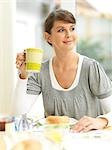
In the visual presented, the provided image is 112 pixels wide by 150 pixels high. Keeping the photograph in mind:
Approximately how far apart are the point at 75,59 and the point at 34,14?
1.80 m

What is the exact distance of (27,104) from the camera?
1.73 m

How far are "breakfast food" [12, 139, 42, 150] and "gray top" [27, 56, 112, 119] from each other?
0.70m

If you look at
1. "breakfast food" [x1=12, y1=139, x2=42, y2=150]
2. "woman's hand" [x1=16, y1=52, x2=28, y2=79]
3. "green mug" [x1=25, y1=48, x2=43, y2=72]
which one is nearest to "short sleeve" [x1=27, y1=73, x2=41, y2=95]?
"woman's hand" [x1=16, y1=52, x2=28, y2=79]

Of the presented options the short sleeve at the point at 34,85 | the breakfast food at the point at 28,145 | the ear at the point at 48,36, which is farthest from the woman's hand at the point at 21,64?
the breakfast food at the point at 28,145

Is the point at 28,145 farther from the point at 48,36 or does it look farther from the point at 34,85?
the point at 48,36

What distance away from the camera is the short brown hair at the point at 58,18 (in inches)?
65.6

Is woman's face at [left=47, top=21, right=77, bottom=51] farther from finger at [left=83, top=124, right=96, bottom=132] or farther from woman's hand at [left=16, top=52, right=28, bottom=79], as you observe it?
finger at [left=83, top=124, right=96, bottom=132]

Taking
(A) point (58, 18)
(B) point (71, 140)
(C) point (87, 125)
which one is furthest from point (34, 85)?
(B) point (71, 140)

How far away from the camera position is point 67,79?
177 centimetres

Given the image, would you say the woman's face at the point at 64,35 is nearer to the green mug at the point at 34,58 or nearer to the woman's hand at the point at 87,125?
the green mug at the point at 34,58

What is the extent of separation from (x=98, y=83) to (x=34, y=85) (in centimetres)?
39

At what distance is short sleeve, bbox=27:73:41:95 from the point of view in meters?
1.80

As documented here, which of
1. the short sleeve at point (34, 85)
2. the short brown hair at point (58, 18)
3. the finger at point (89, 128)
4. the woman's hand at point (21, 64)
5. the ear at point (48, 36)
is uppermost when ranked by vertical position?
the short brown hair at point (58, 18)

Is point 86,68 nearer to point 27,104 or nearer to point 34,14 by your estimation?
point 27,104
